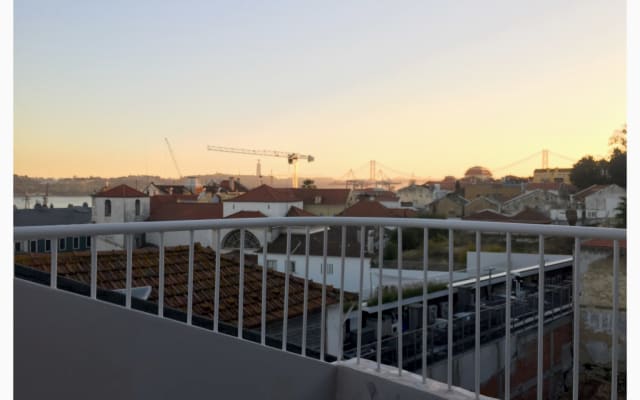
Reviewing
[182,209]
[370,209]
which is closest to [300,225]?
[182,209]

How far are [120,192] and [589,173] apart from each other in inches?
177

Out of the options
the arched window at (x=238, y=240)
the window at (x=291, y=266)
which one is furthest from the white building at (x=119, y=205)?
the window at (x=291, y=266)

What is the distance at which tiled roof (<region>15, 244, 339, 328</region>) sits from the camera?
2428 mm

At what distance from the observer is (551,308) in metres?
2.45

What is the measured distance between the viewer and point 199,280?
293 centimetres

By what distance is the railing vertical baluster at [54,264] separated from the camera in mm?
1666

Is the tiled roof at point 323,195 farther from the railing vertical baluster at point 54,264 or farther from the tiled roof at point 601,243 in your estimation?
the railing vertical baluster at point 54,264

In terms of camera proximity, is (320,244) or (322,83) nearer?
(320,244)

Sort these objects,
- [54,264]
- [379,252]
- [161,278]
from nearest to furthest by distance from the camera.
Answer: [54,264]
[161,278]
[379,252]

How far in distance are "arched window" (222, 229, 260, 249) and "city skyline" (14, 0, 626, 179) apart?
4211mm

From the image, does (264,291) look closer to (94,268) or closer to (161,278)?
(161,278)

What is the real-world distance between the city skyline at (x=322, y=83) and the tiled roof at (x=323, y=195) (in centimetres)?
176

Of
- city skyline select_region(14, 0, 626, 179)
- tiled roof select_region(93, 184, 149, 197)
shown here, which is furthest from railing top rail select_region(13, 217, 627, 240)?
city skyline select_region(14, 0, 626, 179)

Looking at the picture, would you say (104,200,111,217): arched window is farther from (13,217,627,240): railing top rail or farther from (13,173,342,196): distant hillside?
(13,217,627,240): railing top rail
